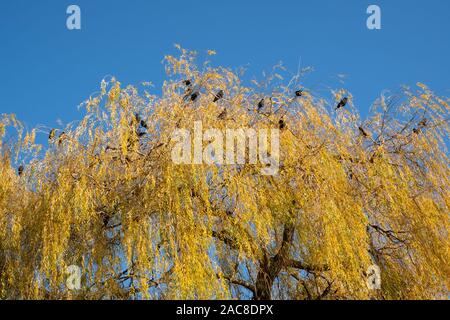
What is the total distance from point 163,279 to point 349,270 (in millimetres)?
1863

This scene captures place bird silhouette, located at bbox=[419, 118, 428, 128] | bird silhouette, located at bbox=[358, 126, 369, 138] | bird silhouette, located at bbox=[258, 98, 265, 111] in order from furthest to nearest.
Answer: bird silhouette, located at bbox=[419, 118, 428, 128], bird silhouette, located at bbox=[358, 126, 369, 138], bird silhouette, located at bbox=[258, 98, 265, 111]

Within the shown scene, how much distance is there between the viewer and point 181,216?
5.78 meters

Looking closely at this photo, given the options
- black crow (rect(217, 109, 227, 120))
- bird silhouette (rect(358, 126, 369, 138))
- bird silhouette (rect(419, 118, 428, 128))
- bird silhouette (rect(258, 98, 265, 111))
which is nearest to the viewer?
black crow (rect(217, 109, 227, 120))

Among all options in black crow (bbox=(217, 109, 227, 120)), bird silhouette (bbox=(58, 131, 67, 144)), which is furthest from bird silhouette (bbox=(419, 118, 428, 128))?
bird silhouette (bbox=(58, 131, 67, 144))

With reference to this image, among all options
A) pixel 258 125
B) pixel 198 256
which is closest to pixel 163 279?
pixel 198 256

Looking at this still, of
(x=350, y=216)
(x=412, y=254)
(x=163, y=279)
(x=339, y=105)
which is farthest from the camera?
(x=339, y=105)

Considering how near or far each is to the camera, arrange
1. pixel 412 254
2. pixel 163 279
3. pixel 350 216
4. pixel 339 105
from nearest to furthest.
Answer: pixel 163 279
pixel 350 216
pixel 412 254
pixel 339 105
